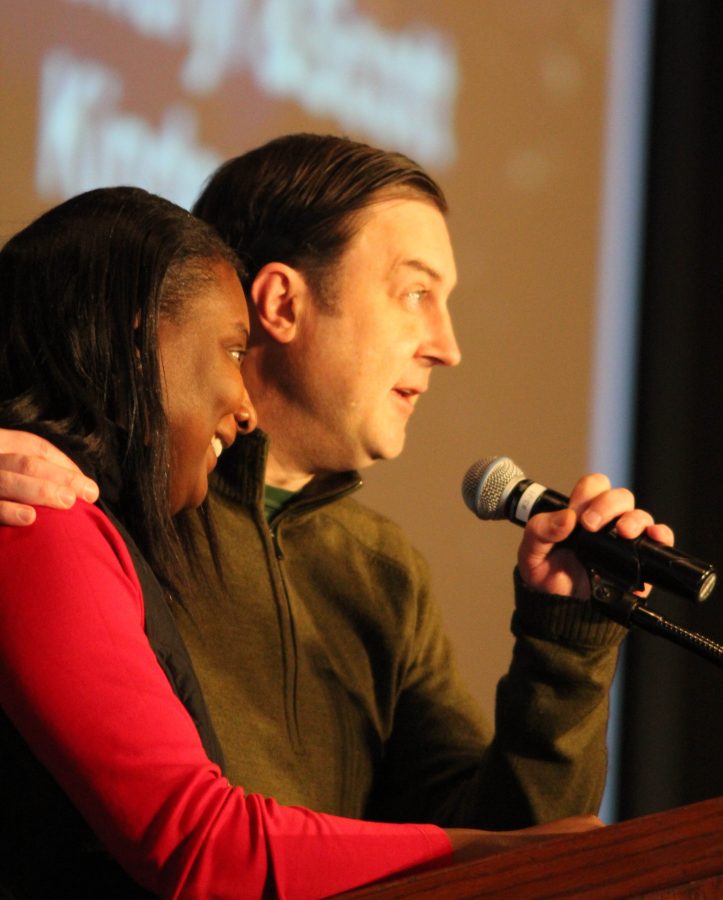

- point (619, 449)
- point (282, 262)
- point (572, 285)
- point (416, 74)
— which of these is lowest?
point (619, 449)

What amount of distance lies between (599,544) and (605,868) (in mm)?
589

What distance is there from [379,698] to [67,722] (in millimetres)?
900

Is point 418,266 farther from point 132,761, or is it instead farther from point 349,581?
point 132,761

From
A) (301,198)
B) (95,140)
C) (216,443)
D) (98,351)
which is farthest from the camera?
(95,140)

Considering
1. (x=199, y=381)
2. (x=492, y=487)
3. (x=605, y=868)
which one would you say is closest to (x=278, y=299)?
(x=492, y=487)

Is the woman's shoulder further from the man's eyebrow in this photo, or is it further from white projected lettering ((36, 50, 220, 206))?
→ white projected lettering ((36, 50, 220, 206))

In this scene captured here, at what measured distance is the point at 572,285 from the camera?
9.96 feet

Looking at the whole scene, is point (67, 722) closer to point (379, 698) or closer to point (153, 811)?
point (153, 811)

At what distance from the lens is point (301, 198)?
191 centimetres

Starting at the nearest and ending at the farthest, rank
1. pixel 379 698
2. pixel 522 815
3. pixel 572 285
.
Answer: pixel 522 815 → pixel 379 698 → pixel 572 285

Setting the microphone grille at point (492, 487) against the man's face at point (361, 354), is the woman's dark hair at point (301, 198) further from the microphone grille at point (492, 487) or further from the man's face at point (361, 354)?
the microphone grille at point (492, 487)

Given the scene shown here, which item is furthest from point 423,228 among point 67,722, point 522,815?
point 67,722

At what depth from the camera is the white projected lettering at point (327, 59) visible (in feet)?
7.57

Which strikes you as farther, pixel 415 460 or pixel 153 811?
pixel 415 460
